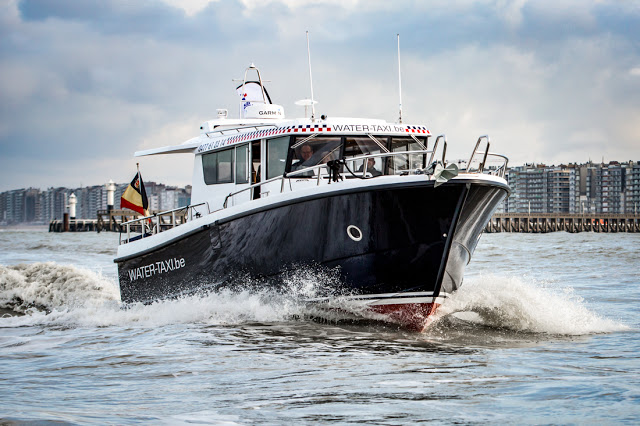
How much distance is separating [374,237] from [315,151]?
2.04m

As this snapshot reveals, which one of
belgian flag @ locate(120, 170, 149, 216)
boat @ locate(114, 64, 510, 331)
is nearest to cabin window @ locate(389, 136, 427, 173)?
boat @ locate(114, 64, 510, 331)

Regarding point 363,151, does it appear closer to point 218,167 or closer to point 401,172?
point 401,172

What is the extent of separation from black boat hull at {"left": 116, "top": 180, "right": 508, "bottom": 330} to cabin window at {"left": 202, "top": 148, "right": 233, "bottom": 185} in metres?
1.52

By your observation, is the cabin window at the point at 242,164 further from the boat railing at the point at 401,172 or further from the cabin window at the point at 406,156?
the cabin window at the point at 406,156

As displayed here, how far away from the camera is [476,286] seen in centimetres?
1082

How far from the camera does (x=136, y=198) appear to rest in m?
13.2

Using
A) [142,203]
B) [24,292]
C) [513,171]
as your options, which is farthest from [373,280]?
[513,171]

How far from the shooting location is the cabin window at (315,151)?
10.5m

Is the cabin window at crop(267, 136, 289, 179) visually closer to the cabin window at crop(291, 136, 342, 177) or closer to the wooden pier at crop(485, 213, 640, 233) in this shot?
the cabin window at crop(291, 136, 342, 177)

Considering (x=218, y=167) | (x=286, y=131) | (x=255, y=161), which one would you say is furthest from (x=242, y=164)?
(x=286, y=131)

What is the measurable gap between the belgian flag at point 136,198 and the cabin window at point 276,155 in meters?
3.31

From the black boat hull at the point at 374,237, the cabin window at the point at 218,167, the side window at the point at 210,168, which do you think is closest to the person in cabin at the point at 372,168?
the black boat hull at the point at 374,237

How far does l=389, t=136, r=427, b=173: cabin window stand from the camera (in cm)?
1095

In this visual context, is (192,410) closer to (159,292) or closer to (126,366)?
(126,366)
